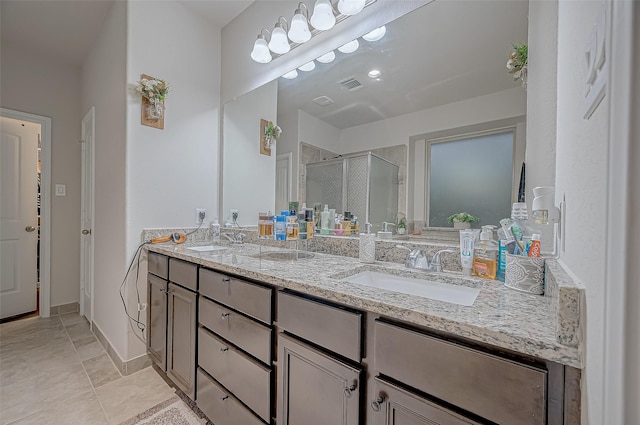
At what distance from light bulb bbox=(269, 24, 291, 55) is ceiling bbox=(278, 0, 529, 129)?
1.06 feet

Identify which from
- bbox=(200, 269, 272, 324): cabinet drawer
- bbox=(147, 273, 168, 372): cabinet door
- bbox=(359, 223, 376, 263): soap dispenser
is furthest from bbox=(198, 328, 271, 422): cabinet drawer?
bbox=(359, 223, 376, 263): soap dispenser

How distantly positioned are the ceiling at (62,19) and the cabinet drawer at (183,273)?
1.89 meters

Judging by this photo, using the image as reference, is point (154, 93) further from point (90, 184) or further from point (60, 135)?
point (60, 135)

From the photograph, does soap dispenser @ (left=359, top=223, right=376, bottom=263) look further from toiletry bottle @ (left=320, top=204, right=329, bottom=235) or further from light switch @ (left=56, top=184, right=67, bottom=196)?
light switch @ (left=56, top=184, right=67, bottom=196)

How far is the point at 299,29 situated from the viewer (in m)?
1.66

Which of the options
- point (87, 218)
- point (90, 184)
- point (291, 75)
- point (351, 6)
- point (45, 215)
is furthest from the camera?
point (45, 215)

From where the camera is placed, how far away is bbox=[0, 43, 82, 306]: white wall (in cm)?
270

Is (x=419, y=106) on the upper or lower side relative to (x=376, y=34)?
lower

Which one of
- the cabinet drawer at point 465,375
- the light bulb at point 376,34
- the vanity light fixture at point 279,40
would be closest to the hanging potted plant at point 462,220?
the cabinet drawer at point 465,375

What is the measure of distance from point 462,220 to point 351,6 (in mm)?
1225

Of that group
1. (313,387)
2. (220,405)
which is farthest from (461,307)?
(220,405)

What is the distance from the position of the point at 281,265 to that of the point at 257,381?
46 cm

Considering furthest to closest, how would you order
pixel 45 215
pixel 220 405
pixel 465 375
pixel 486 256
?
1. pixel 45 215
2. pixel 220 405
3. pixel 486 256
4. pixel 465 375

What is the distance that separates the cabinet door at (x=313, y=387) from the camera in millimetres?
789
